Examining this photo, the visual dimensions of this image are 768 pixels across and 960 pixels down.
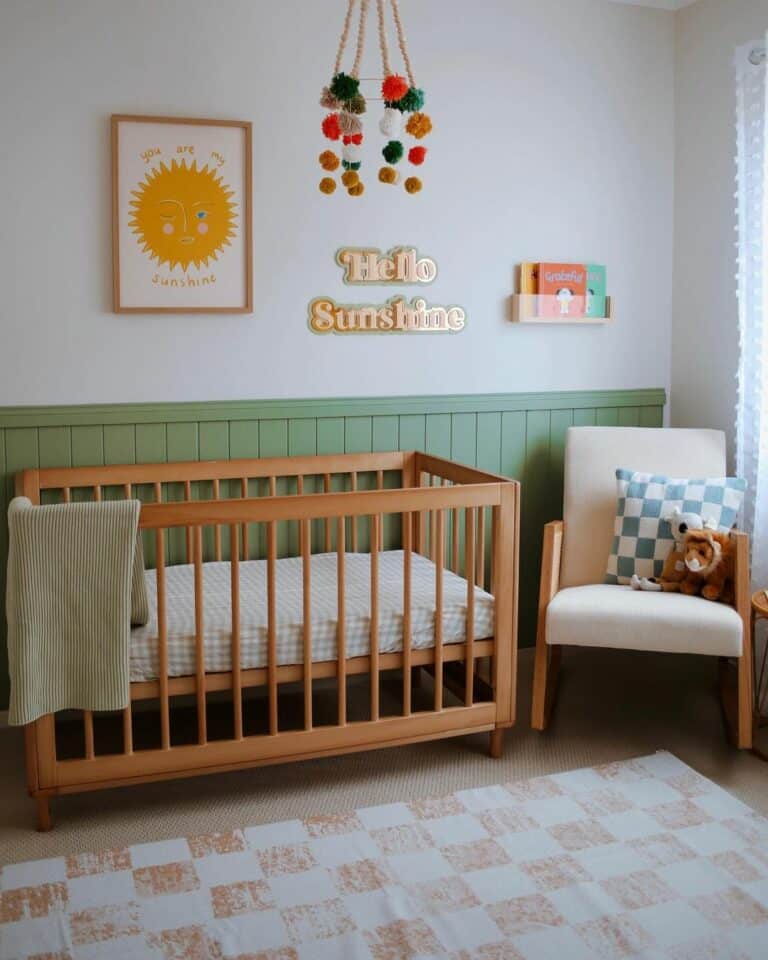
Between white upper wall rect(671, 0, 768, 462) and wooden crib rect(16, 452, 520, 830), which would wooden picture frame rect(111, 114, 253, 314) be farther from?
white upper wall rect(671, 0, 768, 462)

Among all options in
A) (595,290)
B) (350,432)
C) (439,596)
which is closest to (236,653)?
(439,596)

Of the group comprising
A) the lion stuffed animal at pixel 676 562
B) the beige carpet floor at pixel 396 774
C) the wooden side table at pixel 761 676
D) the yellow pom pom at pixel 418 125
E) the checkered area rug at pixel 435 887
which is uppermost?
the yellow pom pom at pixel 418 125

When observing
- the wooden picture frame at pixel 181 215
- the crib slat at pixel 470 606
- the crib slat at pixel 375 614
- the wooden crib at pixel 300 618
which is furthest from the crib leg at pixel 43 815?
the wooden picture frame at pixel 181 215

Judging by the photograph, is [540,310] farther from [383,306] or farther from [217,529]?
[217,529]

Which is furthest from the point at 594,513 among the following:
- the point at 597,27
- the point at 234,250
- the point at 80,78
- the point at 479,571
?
the point at 80,78

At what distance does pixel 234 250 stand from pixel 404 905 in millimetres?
1958

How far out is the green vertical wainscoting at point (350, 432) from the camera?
3.05 metres

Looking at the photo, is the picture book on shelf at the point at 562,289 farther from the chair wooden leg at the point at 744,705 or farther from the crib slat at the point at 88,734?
the crib slat at the point at 88,734

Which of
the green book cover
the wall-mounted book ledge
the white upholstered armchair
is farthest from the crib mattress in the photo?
the green book cover

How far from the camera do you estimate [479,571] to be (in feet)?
10.7

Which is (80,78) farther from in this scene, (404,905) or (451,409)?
(404,905)

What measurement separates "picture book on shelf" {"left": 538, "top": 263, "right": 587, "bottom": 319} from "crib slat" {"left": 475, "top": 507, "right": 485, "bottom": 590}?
89cm

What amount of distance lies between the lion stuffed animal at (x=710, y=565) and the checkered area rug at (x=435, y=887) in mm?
598

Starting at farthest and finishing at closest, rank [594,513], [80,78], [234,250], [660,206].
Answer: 1. [660,206]
2. [594,513]
3. [234,250]
4. [80,78]
